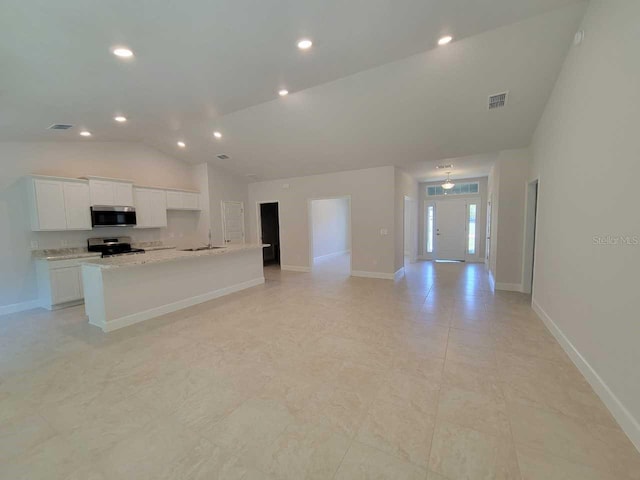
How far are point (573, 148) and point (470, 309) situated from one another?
2.41m

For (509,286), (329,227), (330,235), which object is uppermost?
(329,227)

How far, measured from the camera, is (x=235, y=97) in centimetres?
363

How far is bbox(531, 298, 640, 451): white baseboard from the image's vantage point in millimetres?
1681

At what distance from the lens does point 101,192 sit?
196 inches

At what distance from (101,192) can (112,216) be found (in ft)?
1.53

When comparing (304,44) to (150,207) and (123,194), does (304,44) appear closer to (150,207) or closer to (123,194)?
(123,194)

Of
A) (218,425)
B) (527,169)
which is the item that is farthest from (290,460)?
(527,169)

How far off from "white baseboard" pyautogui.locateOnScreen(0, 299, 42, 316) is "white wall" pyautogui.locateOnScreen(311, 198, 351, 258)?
6.45 m

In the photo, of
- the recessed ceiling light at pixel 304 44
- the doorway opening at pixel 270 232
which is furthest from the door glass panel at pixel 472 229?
the recessed ceiling light at pixel 304 44

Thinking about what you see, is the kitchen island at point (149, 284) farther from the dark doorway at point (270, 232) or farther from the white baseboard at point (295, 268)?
the dark doorway at point (270, 232)

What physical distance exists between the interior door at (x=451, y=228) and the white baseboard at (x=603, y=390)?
559 centimetres

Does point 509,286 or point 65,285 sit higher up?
point 65,285

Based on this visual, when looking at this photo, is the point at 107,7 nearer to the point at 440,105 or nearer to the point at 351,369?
the point at 351,369

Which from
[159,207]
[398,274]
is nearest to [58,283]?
[159,207]
